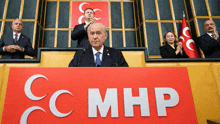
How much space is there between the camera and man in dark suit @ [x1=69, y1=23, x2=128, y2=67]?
1.40 meters

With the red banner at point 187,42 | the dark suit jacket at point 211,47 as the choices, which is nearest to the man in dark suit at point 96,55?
the dark suit jacket at point 211,47

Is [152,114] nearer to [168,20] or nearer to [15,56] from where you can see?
[15,56]

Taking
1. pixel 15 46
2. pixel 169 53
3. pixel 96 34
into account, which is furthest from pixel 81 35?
pixel 169 53

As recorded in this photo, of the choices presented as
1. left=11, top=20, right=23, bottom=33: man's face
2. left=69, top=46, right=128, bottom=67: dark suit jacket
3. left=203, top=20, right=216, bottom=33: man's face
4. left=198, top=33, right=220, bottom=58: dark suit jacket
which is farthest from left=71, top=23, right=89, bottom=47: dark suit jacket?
left=203, top=20, right=216, bottom=33: man's face

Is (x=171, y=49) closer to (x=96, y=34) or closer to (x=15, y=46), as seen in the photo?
(x=96, y=34)

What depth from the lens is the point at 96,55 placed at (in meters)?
1.45

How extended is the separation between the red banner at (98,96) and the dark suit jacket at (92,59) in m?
0.32

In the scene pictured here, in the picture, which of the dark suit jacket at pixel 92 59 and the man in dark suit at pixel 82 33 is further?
the man in dark suit at pixel 82 33

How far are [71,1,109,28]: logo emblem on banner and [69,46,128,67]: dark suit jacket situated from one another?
3024mm

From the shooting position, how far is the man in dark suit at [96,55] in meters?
1.40

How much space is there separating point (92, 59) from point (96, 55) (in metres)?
0.07

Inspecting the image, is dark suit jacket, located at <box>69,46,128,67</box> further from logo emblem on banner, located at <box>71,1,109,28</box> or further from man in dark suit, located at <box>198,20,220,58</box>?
logo emblem on banner, located at <box>71,1,109,28</box>

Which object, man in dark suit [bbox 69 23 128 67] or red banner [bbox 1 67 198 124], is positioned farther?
man in dark suit [bbox 69 23 128 67]

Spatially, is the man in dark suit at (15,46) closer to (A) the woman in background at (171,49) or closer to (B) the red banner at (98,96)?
(B) the red banner at (98,96)
